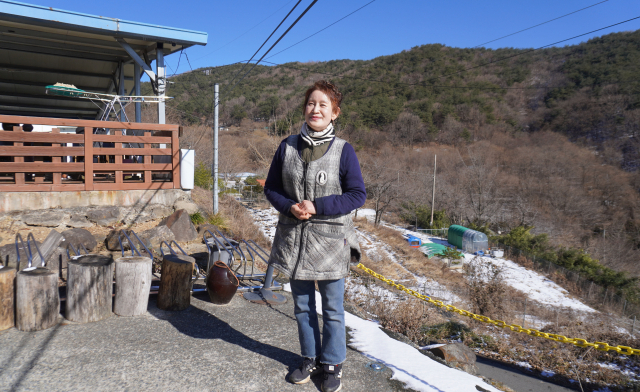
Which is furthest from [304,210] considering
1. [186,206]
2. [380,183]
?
[380,183]

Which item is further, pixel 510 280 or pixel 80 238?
pixel 510 280

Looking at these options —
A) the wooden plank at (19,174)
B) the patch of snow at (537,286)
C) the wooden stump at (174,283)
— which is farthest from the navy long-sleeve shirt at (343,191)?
the patch of snow at (537,286)

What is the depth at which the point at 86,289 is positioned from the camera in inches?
131

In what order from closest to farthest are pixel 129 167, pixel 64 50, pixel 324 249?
1. pixel 324 249
2. pixel 129 167
3. pixel 64 50

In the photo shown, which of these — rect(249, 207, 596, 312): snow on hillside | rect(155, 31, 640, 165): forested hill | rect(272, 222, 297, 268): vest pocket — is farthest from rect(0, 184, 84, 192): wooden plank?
rect(155, 31, 640, 165): forested hill

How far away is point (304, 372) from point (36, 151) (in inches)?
230

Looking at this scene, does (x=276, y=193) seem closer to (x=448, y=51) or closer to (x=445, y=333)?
(x=445, y=333)

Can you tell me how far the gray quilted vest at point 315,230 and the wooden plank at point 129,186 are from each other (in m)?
5.23

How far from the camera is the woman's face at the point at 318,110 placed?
7.66 ft

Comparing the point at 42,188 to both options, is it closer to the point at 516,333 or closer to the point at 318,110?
the point at 318,110

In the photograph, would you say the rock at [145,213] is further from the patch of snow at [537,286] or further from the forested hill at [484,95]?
the forested hill at [484,95]

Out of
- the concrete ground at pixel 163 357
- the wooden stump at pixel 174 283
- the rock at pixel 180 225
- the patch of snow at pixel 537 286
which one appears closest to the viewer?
the concrete ground at pixel 163 357

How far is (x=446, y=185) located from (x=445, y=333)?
1321 inches

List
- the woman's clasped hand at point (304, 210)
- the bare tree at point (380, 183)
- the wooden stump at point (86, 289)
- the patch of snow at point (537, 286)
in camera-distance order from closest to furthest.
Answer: the woman's clasped hand at point (304, 210) → the wooden stump at point (86, 289) → the patch of snow at point (537, 286) → the bare tree at point (380, 183)
